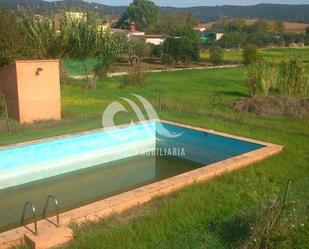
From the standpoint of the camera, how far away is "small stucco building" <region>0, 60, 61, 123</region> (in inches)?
466

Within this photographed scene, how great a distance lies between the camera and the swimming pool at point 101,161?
836 centimetres

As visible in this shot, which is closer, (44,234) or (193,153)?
(44,234)

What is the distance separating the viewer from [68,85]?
20.5 m

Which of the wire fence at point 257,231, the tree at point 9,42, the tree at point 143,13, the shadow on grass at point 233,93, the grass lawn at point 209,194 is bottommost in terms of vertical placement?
the shadow on grass at point 233,93

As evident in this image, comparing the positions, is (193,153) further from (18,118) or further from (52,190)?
(18,118)

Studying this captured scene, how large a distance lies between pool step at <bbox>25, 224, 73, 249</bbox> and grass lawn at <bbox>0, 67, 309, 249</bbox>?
183 mm

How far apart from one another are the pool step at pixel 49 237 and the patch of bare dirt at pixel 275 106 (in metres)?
9.73

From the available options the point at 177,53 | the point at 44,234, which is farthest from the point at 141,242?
the point at 177,53

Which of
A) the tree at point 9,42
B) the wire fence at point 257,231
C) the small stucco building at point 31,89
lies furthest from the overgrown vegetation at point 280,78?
the wire fence at point 257,231

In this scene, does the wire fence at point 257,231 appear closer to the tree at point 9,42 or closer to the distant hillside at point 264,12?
the tree at point 9,42

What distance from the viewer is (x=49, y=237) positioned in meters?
5.04

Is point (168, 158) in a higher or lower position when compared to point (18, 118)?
lower

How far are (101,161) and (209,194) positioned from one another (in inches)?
175

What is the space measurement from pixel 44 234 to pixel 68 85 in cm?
1609
